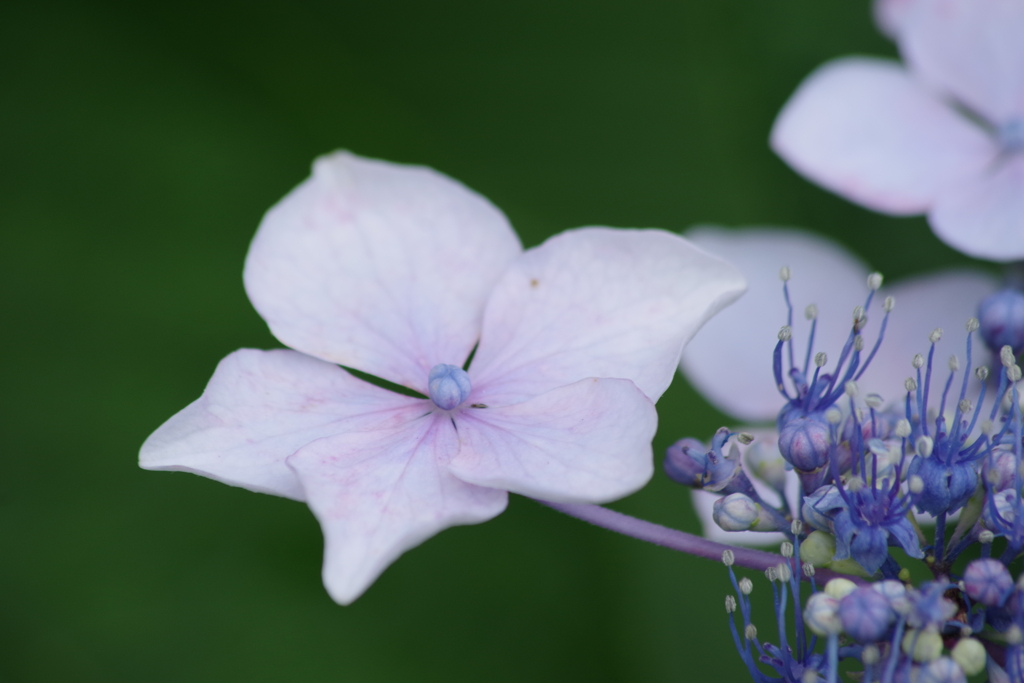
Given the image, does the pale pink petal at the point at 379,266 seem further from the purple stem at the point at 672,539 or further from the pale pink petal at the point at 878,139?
the pale pink petal at the point at 878,139

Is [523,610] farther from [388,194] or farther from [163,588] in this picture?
[388,194]

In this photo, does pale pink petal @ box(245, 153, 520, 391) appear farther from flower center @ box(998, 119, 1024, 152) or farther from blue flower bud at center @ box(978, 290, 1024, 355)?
flower center @ box(998, 119, 1024, 152)

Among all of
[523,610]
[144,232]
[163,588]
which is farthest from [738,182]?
[163,588]

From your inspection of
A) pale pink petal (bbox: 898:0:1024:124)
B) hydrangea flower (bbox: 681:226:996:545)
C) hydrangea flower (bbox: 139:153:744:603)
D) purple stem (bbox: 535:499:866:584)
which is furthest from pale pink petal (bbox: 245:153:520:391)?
pale pink petal (bbox: 898:0:1024:124)

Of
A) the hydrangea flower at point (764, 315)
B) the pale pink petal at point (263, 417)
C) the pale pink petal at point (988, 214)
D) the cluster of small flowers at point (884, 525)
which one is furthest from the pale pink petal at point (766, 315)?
the pale pink petal at point (263, 417)

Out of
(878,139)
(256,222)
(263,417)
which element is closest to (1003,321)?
(878,139)
